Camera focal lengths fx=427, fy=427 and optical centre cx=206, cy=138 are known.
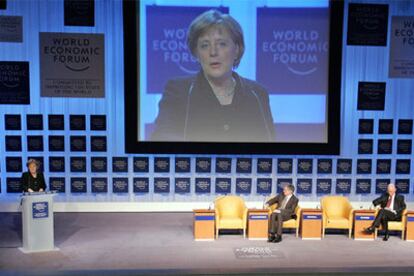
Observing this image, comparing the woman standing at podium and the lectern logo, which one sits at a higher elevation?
the woman standing at podium

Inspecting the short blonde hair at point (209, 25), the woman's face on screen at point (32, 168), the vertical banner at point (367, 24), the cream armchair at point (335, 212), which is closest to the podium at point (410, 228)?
the cream armchair at point (335, 212)

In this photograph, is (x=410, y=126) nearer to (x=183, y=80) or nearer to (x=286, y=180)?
(x=286, y=180)

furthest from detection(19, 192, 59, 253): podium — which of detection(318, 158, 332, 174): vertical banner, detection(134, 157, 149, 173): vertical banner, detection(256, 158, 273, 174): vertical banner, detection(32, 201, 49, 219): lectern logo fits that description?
detection(318, 158, 332, 174): vertical banner

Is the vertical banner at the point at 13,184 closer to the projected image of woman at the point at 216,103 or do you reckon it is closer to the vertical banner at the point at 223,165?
the projected image of woman at the point at 216,103

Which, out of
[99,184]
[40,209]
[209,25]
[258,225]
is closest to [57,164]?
[99,184]

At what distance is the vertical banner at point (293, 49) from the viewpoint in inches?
378

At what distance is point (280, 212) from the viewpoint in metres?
7.80

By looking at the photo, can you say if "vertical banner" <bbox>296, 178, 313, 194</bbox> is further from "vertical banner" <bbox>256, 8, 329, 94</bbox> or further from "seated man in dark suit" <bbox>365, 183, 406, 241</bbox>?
"seated man in dark suit" <bbox>365, 183, 406, 241</bbox>

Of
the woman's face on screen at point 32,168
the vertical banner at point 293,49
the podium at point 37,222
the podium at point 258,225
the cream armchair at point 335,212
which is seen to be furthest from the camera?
the vertical banner at point 293,49

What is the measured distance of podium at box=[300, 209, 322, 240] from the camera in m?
7.93

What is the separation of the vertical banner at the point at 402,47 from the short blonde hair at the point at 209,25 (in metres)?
3.60

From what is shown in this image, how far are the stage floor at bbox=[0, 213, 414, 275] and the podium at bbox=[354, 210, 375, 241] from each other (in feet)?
0.62

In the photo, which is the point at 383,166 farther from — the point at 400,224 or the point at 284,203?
the point at 284,203

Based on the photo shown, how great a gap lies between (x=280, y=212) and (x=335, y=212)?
1.45m
